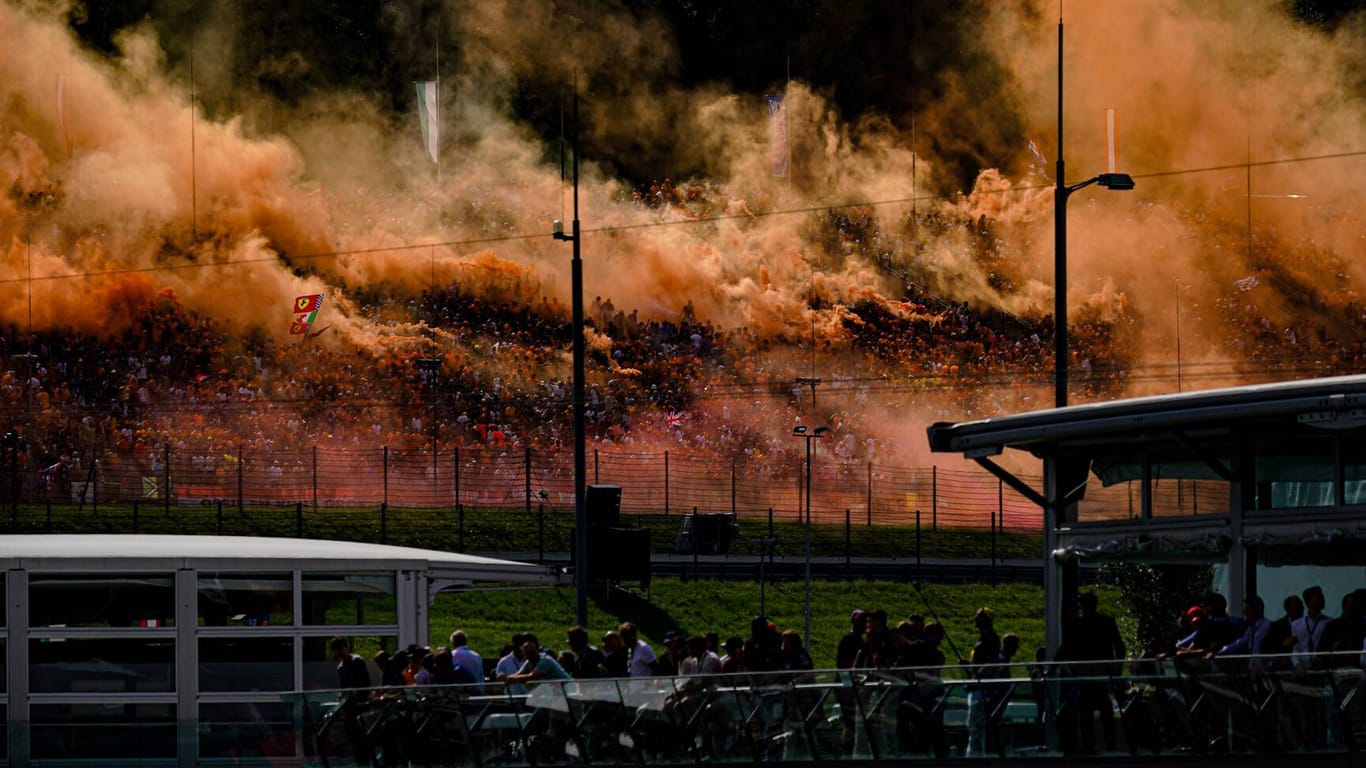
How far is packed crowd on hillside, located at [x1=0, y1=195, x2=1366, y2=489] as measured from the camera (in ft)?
229

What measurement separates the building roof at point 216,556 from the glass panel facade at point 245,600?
5.3 inches

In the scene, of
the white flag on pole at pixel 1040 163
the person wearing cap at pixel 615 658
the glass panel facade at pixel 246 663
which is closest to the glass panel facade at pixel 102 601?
the glass panel facade at pixel 246 663

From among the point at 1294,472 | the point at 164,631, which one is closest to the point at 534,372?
the point at 164,631

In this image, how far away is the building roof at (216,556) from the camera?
2383cm

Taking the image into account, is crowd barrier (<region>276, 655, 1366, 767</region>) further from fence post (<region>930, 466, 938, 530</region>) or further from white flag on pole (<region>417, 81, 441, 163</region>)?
white flag on pole (<region>417, 81, 441, 163</region>)

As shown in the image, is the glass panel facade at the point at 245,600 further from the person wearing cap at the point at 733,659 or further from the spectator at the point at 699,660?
the person wearing cap at the point at 733,659

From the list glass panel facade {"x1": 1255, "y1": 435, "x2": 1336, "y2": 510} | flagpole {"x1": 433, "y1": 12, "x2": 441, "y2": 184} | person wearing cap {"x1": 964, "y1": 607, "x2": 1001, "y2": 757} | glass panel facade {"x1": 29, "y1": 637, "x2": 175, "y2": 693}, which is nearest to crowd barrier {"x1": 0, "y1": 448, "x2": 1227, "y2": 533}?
flagpole {"x1": 433, "y1": 12, "x2": 441, "y2": 184}

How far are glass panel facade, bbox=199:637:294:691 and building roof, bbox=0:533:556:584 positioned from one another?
0.83 meters

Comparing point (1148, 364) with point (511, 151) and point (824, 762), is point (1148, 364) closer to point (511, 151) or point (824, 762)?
point (511, 151)

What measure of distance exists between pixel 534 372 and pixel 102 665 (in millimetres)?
50373

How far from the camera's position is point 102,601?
23828 millimetres

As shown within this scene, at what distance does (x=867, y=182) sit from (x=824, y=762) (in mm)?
58953

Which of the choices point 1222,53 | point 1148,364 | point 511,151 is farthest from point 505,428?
point 1222,53

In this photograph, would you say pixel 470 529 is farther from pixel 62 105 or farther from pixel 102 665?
pixel 102 665
